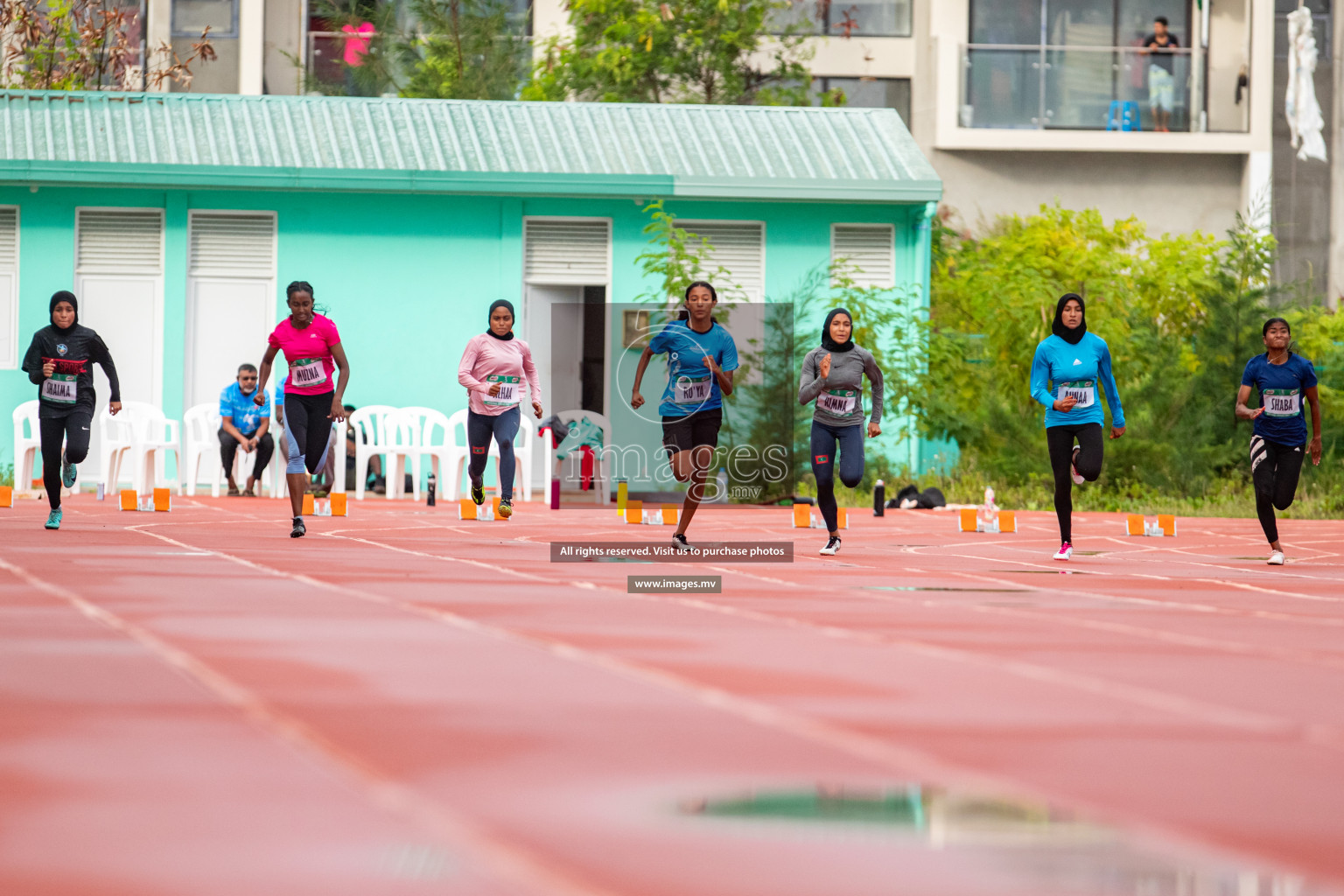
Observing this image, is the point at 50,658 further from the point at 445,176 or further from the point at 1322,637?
the point at 445,176

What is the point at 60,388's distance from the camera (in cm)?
1206

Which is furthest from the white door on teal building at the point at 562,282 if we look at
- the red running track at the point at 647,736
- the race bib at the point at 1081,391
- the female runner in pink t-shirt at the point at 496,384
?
the red running track at the point at 647,736

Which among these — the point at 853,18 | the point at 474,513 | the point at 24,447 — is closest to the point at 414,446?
the point at 474,513

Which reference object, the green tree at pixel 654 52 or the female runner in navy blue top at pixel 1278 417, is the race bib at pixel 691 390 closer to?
the female runner in navy blue top at pixel 1278 417

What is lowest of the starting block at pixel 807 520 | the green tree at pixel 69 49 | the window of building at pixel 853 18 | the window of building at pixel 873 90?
the starting block at pixel 807 520

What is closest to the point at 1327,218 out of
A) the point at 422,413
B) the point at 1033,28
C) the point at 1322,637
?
the point at 1033,28

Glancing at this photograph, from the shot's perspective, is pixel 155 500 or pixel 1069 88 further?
pixel 1069 88

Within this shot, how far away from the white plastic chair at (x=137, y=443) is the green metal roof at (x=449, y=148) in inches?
119

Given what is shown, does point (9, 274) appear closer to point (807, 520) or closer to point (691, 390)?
Result: point (807, 520)

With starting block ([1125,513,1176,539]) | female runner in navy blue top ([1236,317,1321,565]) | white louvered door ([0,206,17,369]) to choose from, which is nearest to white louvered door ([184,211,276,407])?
white louvered door ([0,206,17,369])

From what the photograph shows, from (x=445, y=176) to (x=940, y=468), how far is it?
23.9 feet

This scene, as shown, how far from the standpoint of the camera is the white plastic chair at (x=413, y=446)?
19266 mm

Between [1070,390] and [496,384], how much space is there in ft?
14.7

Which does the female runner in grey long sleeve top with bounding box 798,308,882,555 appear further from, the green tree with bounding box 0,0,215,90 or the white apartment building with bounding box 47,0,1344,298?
the white apartment building with bounding box 47,0,1344,298
